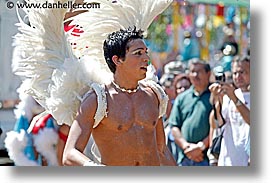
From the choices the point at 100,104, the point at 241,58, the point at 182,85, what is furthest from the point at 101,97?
the point at 182,85

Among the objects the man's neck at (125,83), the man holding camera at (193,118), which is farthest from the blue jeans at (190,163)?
the man's neck at (125,83)

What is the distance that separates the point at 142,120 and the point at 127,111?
7 centimetres

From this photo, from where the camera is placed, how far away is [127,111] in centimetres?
319

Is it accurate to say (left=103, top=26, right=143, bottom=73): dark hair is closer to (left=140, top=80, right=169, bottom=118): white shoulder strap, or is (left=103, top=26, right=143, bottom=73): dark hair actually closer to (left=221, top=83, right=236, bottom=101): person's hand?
(left=140, top=80, right=169, bottom=118): white shoulder strap

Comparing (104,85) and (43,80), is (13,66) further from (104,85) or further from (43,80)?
(104,85)

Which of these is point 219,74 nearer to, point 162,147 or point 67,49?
point 162,147

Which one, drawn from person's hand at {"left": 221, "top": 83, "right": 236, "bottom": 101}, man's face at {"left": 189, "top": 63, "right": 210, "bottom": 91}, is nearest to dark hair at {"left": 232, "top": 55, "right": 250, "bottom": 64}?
person's hand at {"left": 221, "top": 83, "right": 236, "bottom": 101}

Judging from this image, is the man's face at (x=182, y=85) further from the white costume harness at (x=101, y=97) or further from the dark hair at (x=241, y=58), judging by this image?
the white costume harness at (x=101, y=97)

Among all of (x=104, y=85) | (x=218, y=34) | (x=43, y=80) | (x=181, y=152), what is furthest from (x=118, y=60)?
(x=218, y=34)

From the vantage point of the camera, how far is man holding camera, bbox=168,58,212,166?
3842 mm

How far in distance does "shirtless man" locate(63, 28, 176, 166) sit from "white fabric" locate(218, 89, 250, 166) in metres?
0.41

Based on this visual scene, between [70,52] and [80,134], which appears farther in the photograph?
[70,52]

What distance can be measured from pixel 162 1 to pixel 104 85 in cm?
41

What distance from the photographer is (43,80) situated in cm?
327
